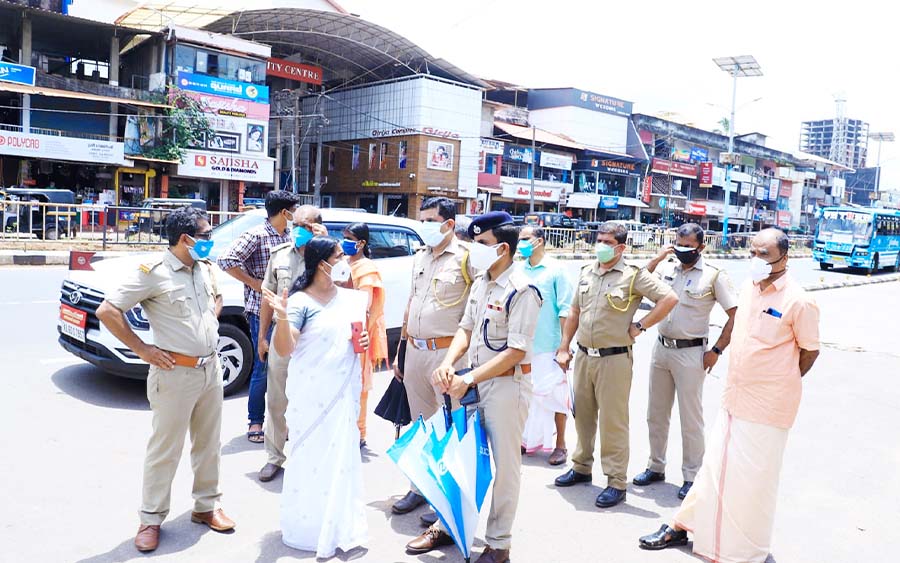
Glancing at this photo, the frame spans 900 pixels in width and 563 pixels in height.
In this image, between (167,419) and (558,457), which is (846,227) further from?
(167,419)

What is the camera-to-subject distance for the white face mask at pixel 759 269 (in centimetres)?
373

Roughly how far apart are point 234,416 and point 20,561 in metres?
2.59

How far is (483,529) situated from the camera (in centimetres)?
404

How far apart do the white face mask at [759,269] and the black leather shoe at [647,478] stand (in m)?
1.78

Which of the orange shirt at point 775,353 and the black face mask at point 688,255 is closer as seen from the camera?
the orange shirt at point 775,353

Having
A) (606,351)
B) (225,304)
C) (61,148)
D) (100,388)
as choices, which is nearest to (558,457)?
(606,351)

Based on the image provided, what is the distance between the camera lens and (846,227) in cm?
2983

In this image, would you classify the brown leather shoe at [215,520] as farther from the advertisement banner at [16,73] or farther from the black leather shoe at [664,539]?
the advertisement banner at [16,73]

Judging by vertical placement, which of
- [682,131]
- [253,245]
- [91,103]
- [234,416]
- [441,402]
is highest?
[682,131]

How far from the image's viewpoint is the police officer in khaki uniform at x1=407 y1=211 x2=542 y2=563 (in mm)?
3535

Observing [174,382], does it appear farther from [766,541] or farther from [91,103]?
[91,103]

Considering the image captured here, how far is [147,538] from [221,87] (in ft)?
109

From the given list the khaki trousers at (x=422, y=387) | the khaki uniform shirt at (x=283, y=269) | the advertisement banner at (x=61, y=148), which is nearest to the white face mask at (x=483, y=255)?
the khaki trousers at (x=422, y=387)

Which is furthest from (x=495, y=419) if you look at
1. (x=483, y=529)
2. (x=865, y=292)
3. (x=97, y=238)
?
(x=865, y=292)
